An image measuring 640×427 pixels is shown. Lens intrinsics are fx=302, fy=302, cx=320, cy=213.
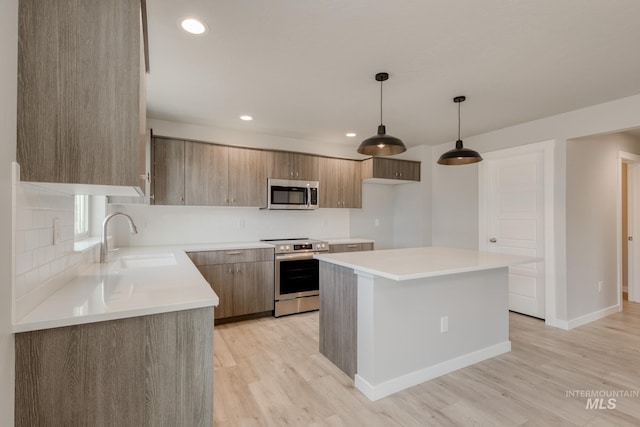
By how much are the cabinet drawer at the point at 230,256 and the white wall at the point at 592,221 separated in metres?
3.53

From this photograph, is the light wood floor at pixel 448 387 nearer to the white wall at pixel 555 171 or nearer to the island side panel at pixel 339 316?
the island side panel at pixel 339 316

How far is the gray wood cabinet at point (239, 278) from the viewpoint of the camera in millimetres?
3467

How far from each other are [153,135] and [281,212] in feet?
6.19

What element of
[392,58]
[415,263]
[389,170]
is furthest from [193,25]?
[389,170]

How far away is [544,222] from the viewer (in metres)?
3.60

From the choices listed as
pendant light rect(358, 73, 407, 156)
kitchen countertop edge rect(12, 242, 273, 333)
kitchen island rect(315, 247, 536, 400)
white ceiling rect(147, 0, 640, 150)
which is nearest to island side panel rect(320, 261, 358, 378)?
kitchen island rect(315, 247, 536, 400)

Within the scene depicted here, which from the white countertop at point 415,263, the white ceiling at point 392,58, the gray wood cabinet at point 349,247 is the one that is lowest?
the gray wood cabinet at point 349,247

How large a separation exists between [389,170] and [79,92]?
4.11 m

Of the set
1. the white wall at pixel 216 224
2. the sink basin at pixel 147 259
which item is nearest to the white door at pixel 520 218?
the white wall at pixel 216 224

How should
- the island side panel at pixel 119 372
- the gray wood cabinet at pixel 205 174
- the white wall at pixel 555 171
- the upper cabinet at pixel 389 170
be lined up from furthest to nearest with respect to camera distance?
the upper cabinet at pixel 389 170
the gray wood cabinet at pixel 205 174
the white wall at pixel 555 171
the island side panel at pixel 119 372

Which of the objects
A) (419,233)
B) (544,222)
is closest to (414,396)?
(544,222)

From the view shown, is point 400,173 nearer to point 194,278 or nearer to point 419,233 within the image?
point 419,233

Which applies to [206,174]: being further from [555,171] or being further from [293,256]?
[555,171]

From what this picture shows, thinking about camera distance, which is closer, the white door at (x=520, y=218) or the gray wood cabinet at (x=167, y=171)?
the gray wood cabinet at (x=167, y=171)
